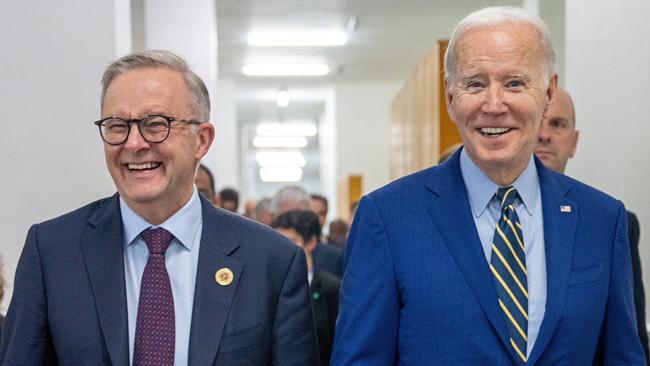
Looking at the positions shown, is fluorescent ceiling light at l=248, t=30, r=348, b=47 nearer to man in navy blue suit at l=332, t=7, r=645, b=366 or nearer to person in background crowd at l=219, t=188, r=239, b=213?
person in background crowd at l=219, t=188, r=239, b=213

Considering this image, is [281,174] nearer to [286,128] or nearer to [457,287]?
[286,128]

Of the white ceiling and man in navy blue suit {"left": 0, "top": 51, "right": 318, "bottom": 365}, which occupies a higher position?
the white ceiling

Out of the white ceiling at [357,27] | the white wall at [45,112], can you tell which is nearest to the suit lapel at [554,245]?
the white wall at [45,112]

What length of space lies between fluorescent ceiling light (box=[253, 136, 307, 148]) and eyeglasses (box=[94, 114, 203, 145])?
77.6 feet

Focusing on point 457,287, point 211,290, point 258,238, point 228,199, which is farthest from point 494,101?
point 228,199

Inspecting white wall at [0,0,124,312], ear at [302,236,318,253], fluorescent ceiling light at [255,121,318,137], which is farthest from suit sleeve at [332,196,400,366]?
fluorescent ceiling light at [255,121,318,137]

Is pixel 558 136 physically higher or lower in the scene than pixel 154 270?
higher

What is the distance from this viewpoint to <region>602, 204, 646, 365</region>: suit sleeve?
2311 millimetres

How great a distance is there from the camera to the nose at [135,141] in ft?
7.61

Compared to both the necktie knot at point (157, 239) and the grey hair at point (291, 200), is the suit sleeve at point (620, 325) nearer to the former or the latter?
the necktie knot at point (157, 239)

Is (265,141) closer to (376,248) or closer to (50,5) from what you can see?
(50,5)

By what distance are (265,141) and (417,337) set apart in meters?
24.5

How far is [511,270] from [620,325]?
0.30m

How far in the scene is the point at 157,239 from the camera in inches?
95.3
